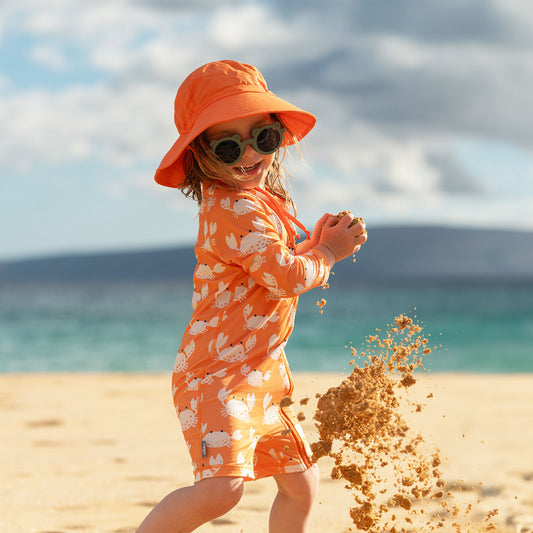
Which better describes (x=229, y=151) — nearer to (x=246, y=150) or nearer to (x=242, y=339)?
(x=246, y=150)

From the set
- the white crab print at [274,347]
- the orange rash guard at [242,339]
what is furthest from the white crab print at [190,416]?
the white crab print at [274,347]

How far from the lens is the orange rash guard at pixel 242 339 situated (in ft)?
6.34

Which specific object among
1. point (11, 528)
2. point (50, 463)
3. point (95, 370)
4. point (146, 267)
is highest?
point (146, 267)

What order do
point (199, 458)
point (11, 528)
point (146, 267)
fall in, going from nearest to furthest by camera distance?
point (199, 458)
point (11, 528)
point (146, 267)

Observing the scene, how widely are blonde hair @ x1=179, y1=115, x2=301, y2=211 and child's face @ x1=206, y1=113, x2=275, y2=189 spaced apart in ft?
0.08

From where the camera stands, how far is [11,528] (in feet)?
9.45

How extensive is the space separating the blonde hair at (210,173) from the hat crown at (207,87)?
70mm

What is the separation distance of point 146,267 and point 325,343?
165 feet

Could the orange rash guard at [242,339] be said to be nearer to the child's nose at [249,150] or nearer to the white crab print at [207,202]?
the white crab print at [207,202]

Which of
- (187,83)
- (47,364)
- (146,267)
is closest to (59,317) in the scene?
(47,364)

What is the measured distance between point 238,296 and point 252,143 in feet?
1.47

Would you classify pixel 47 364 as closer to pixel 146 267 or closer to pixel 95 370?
pixel 95 370

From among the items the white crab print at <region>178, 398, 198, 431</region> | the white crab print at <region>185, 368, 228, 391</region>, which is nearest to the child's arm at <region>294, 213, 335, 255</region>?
the white crab print at <region>185, 368, 228, 391</region>

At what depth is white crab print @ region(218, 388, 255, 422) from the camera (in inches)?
76.4
